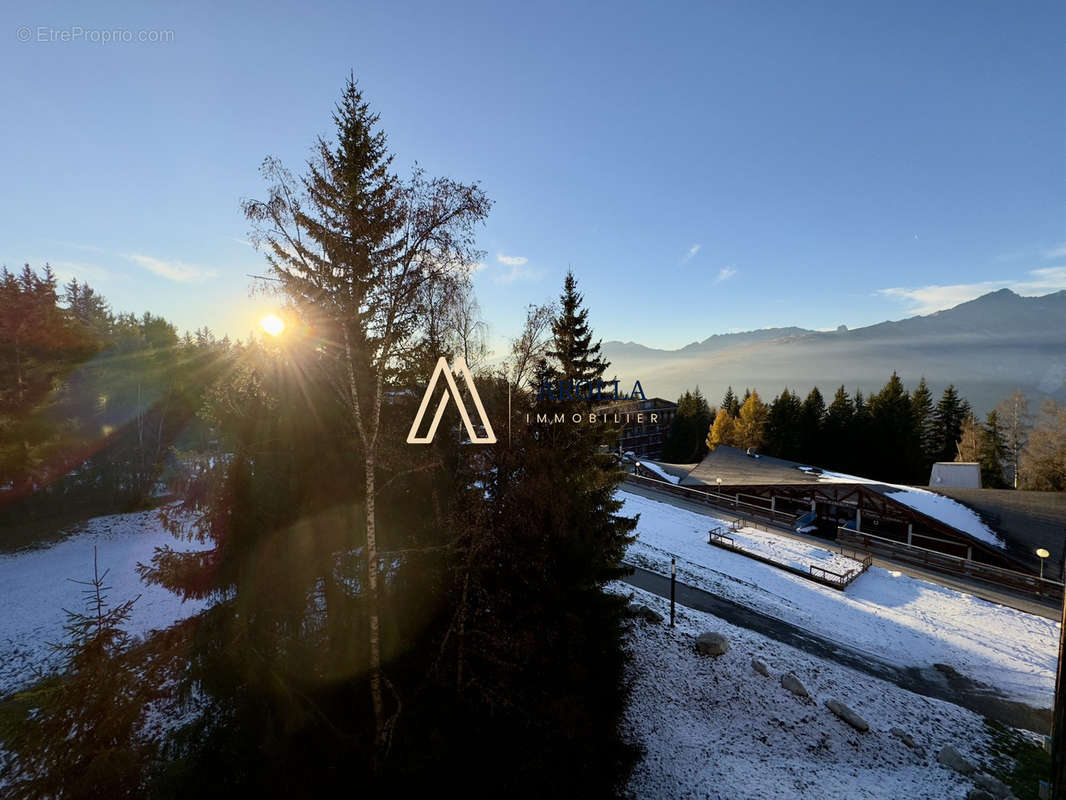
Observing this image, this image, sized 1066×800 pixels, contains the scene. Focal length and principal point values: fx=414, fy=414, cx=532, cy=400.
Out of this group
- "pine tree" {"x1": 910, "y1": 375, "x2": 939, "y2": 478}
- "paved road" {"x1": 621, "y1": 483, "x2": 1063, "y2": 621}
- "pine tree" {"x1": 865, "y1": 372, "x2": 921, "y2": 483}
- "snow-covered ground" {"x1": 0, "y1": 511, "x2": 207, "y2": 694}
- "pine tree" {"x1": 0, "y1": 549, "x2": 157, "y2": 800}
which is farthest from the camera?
"pine tree" {"x1": 910, "y1": 375, "x2": 939, "y2": 478}

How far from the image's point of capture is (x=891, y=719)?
40.4ft

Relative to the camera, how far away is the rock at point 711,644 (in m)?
14.2

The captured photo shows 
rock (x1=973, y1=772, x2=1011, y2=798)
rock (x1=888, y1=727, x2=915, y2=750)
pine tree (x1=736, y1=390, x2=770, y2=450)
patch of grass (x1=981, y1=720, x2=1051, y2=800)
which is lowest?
patch of grass (x1=981, y1=720, x2=1051, y2=800)

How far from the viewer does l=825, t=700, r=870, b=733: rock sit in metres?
11.8

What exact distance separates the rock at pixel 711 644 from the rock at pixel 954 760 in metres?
5.40

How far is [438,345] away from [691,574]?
18.7 metres

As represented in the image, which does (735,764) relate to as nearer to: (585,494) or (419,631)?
(585,494)

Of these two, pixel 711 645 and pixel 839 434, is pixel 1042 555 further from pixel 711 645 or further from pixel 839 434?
pixel 839 434

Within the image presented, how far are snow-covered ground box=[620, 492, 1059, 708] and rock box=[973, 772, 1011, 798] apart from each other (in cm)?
569

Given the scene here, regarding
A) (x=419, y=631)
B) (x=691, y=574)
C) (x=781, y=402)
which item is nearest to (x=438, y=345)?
(x=419, y=631)

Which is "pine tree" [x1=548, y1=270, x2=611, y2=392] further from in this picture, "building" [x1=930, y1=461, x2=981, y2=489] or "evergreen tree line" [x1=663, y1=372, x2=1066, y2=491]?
"evergreen tree line" [x1=663, y1=372, x2=1066, y2=491]

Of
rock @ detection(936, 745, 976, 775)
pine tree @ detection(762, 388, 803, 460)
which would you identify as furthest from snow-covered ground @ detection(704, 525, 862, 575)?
pine tree @ detection(762, 388, 803, 460)

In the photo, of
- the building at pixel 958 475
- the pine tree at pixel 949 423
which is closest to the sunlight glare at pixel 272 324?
the building at pixel 958 475

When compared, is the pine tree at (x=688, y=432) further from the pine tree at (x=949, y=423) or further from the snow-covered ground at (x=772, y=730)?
the snow-covered ground at (x=772, y=730)
